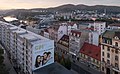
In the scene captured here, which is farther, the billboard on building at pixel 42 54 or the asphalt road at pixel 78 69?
the asphalt road at pixel 78 69

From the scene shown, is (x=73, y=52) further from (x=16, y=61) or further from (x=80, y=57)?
(x=16, y=61)

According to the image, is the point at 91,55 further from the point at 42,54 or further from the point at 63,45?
the point at 63,45

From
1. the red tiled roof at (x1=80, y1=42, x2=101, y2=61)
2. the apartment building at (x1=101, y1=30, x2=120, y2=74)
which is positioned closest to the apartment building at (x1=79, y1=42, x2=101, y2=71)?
the red tiled roof at (x1=80, y1=42, x2=101, y2=61)

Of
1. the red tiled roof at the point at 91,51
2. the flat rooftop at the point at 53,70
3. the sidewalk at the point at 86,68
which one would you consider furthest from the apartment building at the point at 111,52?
the flat rooftop at the point at 53,70

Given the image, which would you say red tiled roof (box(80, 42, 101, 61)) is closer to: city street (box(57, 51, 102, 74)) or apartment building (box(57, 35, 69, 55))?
city street (box(57, 51, 102, 74))

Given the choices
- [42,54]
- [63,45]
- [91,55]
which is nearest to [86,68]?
[91,55]

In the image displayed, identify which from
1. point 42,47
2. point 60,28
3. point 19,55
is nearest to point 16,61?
point 19,55

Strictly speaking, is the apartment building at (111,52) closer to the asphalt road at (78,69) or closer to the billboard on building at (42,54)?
the asphalt road at (78,69)
